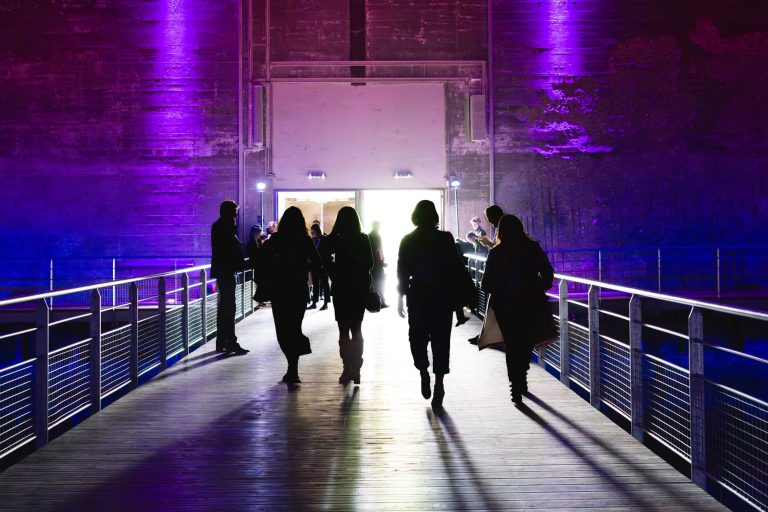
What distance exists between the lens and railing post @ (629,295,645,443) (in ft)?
14.8

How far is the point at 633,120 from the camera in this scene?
16.1m

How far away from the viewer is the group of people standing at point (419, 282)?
516cm

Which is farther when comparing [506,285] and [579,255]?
[579,255]

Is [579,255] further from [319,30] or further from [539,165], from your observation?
[319,30]

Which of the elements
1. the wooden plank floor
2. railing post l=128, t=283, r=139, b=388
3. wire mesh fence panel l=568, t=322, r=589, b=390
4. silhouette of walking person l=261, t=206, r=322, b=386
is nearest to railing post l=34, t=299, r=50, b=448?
the wooden plank floor

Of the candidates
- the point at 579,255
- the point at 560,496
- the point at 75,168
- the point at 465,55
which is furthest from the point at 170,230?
the point at 560,496

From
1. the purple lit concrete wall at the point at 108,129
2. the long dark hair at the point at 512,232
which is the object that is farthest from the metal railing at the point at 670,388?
the purple lit concrete wall at the point at 108,129

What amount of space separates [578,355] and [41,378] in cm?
406

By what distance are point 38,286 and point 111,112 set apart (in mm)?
4135

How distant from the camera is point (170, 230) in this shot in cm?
1612

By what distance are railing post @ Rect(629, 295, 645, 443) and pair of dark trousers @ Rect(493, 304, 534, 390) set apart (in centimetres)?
84

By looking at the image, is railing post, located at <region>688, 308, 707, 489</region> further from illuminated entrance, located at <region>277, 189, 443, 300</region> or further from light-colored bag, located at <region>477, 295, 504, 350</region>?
illuminated entrance, located at <region>277, 189, 443, 300</region>

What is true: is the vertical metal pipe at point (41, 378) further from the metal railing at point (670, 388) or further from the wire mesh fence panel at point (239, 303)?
the wire mesh fence panel at point (239, 303)

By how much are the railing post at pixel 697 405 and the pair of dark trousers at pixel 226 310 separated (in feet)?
16.7
